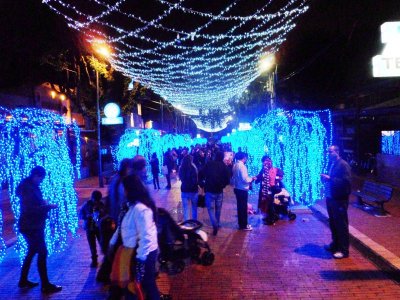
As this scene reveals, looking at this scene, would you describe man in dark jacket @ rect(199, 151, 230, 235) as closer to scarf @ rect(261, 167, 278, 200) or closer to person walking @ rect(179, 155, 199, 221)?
person walking @ rect(179, 155, 199, 221)

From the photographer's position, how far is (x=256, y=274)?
577 centimetres

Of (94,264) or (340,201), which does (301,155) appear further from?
(94,264)

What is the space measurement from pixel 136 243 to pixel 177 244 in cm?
201

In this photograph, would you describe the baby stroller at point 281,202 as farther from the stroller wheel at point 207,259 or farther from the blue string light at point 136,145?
the blue string light at point 136,145

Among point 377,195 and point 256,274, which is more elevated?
point 377,195

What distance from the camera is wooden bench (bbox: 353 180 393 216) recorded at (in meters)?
9.28

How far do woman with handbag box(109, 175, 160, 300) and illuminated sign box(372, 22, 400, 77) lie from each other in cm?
432

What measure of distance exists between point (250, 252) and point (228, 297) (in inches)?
77.7

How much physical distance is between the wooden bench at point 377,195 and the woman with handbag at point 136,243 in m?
7.18

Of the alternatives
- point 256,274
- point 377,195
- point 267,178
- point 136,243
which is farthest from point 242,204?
point 136,243

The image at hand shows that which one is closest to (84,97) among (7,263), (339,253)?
(7,263)

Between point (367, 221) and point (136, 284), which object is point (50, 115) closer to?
point (136, 284)

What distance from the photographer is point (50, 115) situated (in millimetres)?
7984

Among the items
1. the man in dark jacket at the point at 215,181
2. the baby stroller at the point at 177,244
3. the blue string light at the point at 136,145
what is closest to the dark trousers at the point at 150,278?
the baby stroller at the point at 177,244
